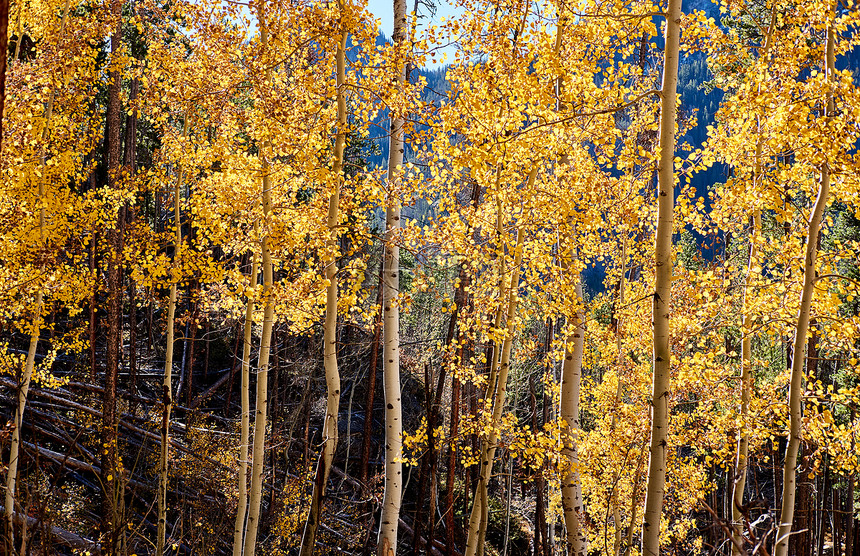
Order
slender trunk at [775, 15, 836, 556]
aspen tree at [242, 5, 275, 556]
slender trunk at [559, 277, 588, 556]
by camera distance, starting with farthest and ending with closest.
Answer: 1. aspen tree at [242, 5, 275, 556]
2. slender trunk at [559, 277, 588, 556]
3. slender trunk at [775, 15, 836, 556]

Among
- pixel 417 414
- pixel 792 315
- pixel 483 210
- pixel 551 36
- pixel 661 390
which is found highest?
pixel 551 36

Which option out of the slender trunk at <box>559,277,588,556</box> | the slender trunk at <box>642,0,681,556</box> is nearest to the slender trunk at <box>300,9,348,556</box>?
the slender trunk at <box>559,277,588,556</box>

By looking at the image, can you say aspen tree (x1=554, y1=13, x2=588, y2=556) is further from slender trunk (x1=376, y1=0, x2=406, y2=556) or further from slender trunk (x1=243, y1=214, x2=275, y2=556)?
slender trunk (x1=243, y1=214, x2=275, y2=556)

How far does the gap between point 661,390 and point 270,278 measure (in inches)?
214

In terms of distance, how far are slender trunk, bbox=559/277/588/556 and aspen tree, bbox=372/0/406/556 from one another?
6.40 feet

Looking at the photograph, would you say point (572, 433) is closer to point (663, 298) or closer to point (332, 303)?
point (663, 298)

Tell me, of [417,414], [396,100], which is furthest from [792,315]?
[417,414]

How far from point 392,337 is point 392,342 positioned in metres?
0.05

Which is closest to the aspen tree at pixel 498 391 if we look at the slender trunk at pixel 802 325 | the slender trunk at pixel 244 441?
the slender trunk at pixel 802 325

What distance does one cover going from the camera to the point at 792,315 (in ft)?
21.6

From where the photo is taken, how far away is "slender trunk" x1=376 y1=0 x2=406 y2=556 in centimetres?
581

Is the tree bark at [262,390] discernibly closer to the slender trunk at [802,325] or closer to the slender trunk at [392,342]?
the slender trunk at [392,342]

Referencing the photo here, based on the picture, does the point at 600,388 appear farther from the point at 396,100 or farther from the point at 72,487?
the point at 72,487

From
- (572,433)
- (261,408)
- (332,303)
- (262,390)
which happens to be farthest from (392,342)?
(261,408)
